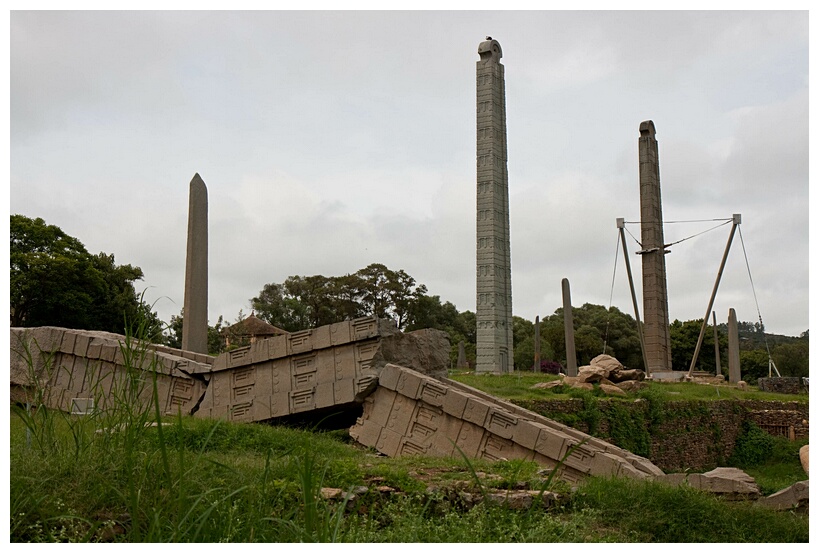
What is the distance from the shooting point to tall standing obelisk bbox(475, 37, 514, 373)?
20719 millimetres

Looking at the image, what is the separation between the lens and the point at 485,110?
21.2m

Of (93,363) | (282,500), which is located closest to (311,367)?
(93,363)

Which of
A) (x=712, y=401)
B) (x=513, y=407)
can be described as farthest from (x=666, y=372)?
(x=513, y=407)

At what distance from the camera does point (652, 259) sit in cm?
2578

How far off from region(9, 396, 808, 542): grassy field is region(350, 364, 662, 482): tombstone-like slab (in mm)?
999

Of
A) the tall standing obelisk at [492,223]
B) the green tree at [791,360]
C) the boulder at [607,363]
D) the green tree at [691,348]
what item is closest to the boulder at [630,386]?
the boulder at [607,363]

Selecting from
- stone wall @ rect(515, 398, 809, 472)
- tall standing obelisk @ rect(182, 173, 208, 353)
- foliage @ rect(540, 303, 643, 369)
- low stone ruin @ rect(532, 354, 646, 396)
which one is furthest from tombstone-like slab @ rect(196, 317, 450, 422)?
foliage @ rect(540, 303, 643, 369)

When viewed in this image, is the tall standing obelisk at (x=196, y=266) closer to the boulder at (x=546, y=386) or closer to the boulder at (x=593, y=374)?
the boulder at (x=546, y=386)

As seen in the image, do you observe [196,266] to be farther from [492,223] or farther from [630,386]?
[630,386]

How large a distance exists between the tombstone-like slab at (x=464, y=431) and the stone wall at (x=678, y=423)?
4672 millimetres

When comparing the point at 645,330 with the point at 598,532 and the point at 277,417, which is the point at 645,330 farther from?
the point at 598,532

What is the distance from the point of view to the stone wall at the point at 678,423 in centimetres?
1504

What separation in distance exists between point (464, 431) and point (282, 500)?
19.0 feet

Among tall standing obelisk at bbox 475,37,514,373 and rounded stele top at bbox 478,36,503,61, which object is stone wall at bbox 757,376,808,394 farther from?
rounded stele top at bbox 478,36,503,61
